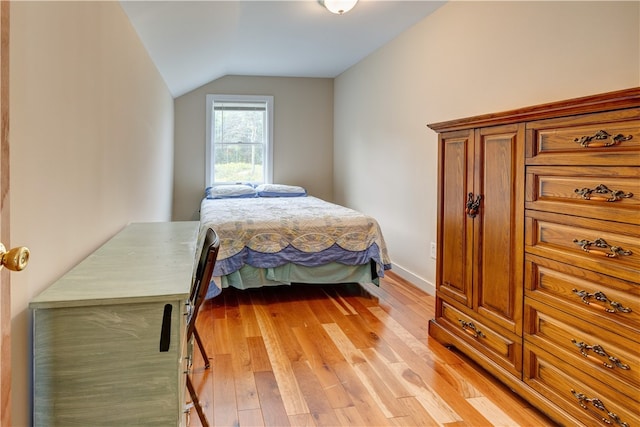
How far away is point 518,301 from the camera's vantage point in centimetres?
195

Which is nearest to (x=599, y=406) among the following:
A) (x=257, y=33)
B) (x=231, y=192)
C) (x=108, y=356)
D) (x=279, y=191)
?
(x=108, y=356)

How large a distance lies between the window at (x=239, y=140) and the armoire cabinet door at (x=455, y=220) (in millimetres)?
3819

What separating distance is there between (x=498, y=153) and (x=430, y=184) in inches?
61.1

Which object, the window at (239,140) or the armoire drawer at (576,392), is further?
the window at (239,140)

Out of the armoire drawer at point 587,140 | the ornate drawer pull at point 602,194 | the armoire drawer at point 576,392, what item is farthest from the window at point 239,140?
the ornate drawer pull at point 602,194

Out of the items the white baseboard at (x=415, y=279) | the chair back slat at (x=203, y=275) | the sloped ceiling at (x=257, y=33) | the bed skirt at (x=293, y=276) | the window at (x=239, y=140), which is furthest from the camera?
the window at (x=239, y=140)

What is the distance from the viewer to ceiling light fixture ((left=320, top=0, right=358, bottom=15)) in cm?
318

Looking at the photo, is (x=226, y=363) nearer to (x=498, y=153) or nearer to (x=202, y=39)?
(x=498, y=153)

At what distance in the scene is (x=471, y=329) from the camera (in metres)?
2.30

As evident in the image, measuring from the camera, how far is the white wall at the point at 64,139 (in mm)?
1175

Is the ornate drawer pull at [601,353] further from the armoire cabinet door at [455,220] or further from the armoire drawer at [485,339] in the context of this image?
the armoire cabinet door at [455,220]

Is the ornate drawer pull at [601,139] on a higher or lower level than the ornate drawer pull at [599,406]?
higher

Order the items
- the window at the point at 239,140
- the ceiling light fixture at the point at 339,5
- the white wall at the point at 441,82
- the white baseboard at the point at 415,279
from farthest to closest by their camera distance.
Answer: the window at the point at 239,140
the white baseboard at the point at 415,279
the ceiling light fixture at the point at 339,5
the white wall at the point at 441,82

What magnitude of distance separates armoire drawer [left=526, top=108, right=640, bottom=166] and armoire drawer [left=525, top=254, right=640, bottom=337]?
1.33 feet
